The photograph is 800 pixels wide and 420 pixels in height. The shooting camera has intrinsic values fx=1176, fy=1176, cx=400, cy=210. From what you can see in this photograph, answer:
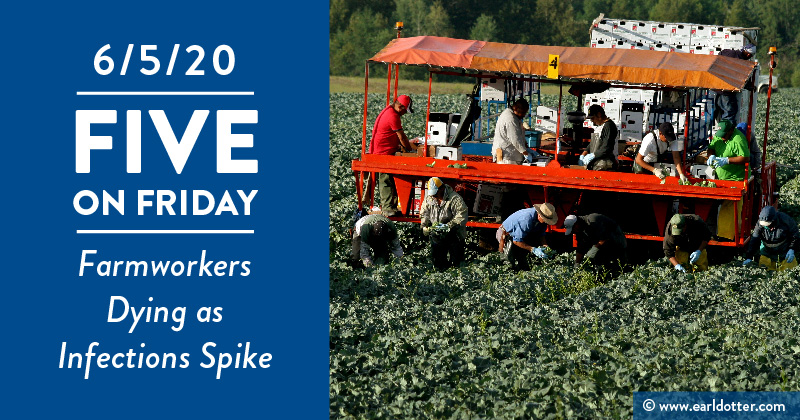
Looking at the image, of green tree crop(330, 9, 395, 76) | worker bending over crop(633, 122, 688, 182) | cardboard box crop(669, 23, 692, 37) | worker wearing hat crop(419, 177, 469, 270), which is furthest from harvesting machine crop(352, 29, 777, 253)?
green tree crop(330, 9, 395, 76)

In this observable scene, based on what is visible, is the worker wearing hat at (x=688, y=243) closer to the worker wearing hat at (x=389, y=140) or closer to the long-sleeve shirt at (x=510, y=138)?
the long-sleeve shirt at (x=510, y=138)

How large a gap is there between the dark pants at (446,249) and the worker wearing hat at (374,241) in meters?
0.56

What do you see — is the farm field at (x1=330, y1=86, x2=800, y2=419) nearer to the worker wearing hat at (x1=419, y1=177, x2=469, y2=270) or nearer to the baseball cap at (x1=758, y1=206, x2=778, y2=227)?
the worker wearing hat at (x1=419, y1=177, x2=469, y2=270)

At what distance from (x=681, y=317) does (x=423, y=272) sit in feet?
12.7

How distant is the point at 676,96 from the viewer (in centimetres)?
1703

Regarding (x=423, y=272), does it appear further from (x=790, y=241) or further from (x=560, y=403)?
(x=560, y=403)

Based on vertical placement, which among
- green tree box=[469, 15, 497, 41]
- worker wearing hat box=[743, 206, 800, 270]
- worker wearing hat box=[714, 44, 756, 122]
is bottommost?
worker wearing hat box=[743, 206, 800, 270]

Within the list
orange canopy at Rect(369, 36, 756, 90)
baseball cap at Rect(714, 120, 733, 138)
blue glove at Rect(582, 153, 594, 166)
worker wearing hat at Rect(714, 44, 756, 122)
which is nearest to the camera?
orange canopy at Rect(369, 36, 756, 90)

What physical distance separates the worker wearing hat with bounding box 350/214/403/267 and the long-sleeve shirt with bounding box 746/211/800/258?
454 centimetres

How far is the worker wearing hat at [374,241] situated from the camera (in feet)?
50.5

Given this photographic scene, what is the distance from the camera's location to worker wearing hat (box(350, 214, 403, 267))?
50.5 ft

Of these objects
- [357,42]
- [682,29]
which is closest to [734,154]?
[682,29]

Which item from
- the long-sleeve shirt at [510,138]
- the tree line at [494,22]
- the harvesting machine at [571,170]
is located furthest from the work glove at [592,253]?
the tree line at [494,22]

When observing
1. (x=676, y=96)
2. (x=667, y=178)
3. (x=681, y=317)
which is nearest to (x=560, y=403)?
(x=681, y=317)
